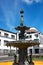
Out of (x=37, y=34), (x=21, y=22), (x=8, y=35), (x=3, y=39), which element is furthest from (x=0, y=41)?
(x=21, y=22)

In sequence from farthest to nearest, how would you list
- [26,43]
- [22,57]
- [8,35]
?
[8,35], [22,57], [26,43]

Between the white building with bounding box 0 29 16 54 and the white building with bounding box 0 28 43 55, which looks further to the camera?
the white building with bounding box 0 28 43 55

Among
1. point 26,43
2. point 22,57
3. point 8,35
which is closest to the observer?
point 26,43

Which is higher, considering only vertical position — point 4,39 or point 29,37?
point 29,37

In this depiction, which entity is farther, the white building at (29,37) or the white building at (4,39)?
the white building at (29,37)

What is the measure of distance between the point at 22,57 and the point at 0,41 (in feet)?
151

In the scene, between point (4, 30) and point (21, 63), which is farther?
point (4, 30)

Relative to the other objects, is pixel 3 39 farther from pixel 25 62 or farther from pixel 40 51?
pixel 25 62

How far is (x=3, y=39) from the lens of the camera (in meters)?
65.7

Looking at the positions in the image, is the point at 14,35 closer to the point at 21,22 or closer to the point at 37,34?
the point at 37,34

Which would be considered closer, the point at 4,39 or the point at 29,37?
the point at 4,39

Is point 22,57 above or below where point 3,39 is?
below

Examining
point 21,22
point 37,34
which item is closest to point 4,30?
point 37,34

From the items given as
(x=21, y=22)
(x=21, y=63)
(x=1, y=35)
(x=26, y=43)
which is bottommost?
(x=21, y=63)
